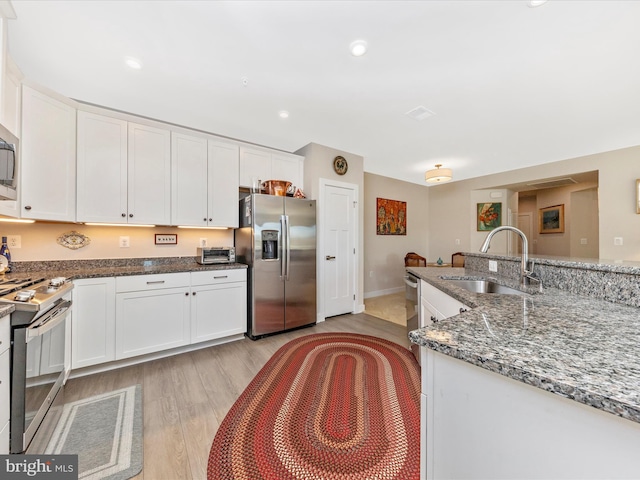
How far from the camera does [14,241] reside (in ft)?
7.26

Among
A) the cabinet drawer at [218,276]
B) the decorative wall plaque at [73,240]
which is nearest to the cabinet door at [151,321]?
the cabinet drawer at [218,276]

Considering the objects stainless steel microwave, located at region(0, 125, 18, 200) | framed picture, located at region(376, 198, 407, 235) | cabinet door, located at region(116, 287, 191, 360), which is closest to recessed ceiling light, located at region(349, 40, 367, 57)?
stainless steel microwave, located at region(0, 125, 18, 200)

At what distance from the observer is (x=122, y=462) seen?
132 centimetres

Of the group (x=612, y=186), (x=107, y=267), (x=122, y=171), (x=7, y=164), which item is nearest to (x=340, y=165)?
(x=122, y=171)

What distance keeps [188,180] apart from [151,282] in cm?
114

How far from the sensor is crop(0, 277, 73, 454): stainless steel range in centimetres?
121

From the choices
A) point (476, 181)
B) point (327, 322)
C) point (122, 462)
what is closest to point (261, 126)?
point (327, 322)

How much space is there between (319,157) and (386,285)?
3.22 meters

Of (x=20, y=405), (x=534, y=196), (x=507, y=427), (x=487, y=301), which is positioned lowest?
(x=20, y=405)

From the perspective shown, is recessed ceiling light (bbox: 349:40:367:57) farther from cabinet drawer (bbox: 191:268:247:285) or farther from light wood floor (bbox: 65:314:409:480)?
light wood floor (bbox: 65:314:409:480)

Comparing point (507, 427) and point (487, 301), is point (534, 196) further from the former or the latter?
point (507, 427)

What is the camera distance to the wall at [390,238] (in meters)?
5.12

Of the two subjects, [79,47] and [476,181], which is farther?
[476,181]

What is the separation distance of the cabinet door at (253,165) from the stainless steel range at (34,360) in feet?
6.55
